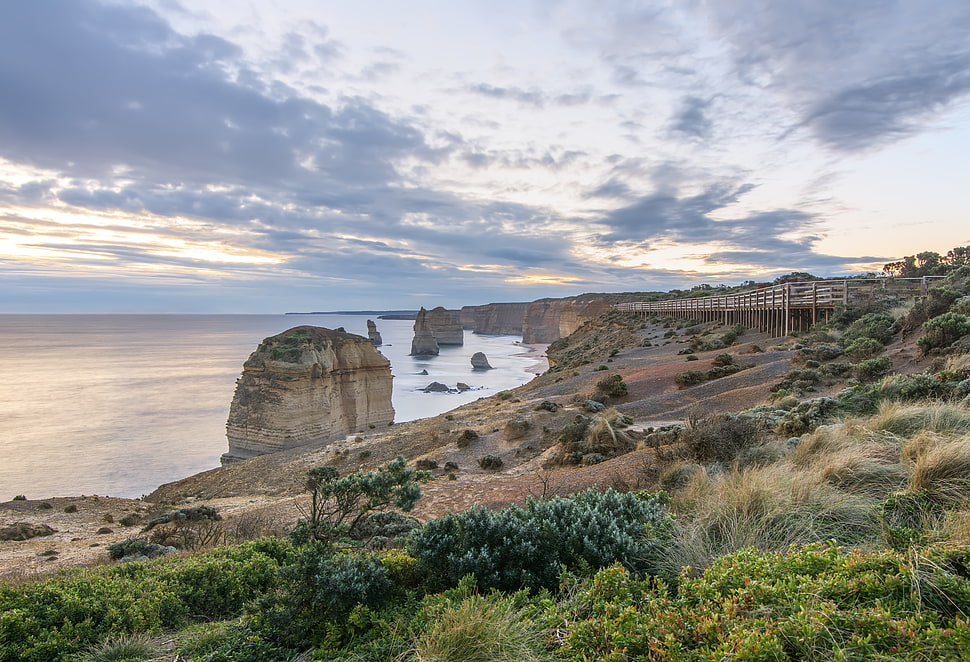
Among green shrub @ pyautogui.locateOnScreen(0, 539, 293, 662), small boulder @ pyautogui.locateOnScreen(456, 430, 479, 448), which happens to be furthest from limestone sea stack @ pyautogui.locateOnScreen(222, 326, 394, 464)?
green shrub @ pyautogui.locateOnScreen(0, 539, 293, 662)

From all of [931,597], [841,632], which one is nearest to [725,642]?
[841,632]

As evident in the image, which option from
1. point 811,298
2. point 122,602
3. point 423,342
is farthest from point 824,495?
point 423,342

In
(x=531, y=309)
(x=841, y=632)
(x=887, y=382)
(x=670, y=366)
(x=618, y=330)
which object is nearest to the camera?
(x=841, y=632)

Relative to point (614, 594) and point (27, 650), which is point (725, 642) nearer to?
point (614, 594)

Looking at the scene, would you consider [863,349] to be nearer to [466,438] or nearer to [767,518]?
[466,438]

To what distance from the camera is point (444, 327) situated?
381ft

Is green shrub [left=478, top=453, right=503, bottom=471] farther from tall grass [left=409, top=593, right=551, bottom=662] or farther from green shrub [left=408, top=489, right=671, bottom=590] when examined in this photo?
tall grass [left=409, top=593, right=551, bottom=662]

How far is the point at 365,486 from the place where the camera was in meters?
5.52

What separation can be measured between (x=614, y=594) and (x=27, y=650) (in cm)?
404

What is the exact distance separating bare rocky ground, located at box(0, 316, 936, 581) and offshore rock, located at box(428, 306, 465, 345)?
299 feet

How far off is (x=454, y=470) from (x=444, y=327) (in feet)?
343

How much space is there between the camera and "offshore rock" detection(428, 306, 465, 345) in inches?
4515

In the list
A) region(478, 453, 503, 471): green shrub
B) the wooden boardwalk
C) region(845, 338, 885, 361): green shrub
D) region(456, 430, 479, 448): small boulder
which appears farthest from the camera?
the wooden boardwalk

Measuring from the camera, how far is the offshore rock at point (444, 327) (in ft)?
376
